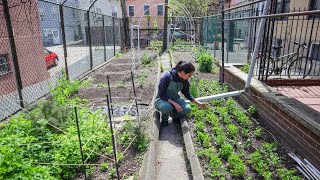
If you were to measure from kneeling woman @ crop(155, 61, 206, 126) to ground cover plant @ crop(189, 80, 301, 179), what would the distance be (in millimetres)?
314

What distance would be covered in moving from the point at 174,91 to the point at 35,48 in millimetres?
3501

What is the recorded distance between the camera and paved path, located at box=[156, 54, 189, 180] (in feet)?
10.3

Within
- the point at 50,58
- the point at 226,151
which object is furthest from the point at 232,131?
the point at 50,58

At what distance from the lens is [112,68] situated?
1038cm

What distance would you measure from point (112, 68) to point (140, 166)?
7.76 metres

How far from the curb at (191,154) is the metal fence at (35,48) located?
2.87 m

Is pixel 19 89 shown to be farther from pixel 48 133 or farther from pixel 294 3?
pixel 294 3

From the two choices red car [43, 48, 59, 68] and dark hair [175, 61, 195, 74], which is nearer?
dark hair [175, 61, 195, 74]

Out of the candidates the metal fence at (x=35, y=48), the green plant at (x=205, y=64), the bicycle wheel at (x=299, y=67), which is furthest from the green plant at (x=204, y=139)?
the green plant at (x=205, y=64)

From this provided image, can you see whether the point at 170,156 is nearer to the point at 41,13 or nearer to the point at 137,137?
the point at 137,137

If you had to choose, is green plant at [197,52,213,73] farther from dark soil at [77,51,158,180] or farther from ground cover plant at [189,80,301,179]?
ground cover plant at [189,80,301,179]

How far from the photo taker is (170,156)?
3.57 meters

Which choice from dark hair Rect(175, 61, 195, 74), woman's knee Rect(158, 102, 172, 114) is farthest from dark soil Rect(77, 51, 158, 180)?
dark hair Rect(175, 61, 195, 74)

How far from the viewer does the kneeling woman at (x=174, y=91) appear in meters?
3.99
